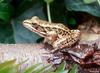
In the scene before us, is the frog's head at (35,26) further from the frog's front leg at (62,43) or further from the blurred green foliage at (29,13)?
the blurred green foliage at (29,13)

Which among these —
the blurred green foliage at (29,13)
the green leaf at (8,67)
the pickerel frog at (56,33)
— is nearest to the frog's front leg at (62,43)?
the pickerel frog at (56,33)

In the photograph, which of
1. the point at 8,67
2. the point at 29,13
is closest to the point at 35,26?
the point at 29,13

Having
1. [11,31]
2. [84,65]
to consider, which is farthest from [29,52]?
[11,31]

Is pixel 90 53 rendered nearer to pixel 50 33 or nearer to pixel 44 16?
pixel 50 33

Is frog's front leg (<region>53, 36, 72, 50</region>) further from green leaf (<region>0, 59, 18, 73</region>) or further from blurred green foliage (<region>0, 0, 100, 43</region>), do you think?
green leaf (<region>0, 59, 18, 73</region>)

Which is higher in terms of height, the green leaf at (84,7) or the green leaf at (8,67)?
the green leaf at (84,7)
